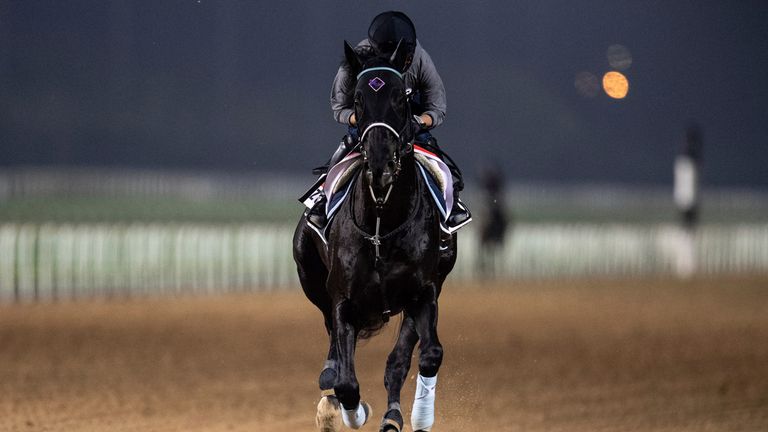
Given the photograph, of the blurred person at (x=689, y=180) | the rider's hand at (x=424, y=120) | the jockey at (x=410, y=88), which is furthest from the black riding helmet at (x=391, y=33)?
the blurred person at (x=689, y=180)

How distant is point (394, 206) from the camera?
5.66m

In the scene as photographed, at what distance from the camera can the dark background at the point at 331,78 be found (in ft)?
113

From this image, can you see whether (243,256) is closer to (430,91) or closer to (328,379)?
(430,91)

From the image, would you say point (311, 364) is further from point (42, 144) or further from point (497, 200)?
point (42, 144)

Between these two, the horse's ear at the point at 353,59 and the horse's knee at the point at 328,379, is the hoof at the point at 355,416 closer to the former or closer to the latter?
the horse's knee at the point at 328,379

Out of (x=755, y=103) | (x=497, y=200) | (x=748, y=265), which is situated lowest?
(x=748, y=265)

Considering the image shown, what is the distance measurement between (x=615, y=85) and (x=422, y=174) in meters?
40.2

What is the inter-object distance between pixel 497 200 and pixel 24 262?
434 inches

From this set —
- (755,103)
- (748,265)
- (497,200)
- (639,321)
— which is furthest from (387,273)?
(755,103)

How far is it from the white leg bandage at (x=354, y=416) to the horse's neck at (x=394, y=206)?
1118 millimetres

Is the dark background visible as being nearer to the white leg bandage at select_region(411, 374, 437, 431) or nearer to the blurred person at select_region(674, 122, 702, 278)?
the blurred person at select_region(674, 122, 702, 278)

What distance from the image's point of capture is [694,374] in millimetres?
11148

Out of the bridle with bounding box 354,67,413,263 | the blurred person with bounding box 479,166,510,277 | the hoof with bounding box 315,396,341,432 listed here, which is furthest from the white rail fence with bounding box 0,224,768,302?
the bridle with bounding box 354,67,413,263

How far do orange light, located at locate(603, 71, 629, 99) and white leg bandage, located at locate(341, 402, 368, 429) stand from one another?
3705 centimetres
